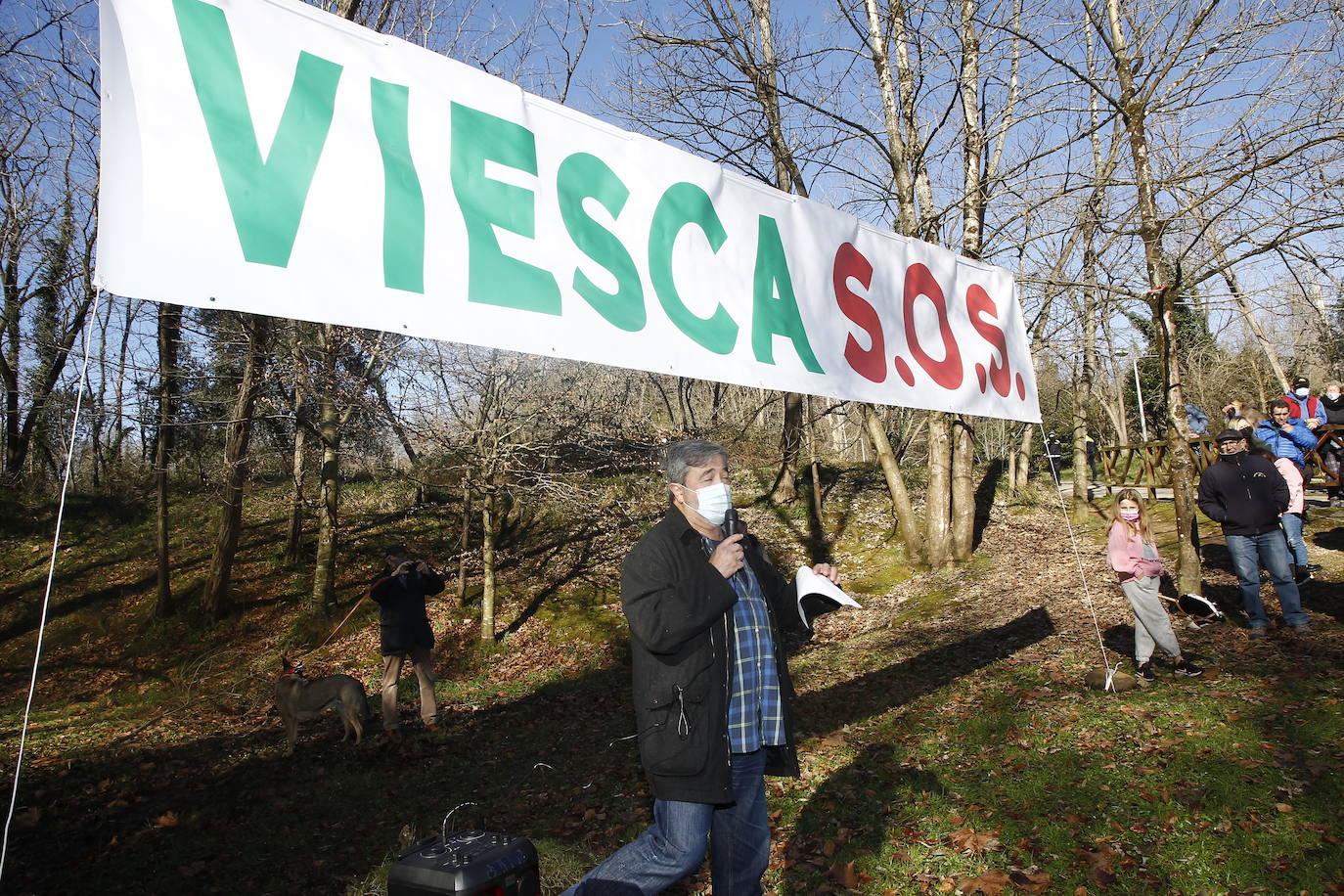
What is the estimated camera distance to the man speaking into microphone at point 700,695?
121 inches

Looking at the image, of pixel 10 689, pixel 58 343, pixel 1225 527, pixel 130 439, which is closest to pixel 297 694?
pixel 10 689

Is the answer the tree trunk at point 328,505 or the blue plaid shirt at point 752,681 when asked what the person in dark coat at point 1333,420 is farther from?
the tree trunk at point 328,505

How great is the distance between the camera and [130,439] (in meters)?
27.9

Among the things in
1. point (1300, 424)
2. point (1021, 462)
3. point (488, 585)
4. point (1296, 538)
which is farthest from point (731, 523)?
point (1021, 462)

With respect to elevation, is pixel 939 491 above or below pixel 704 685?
above

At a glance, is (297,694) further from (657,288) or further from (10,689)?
(10,689)

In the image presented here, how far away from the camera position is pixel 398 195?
9.92 feet

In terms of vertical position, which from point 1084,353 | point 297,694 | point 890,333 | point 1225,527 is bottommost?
point 297,694

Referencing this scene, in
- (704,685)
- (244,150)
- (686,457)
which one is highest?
(244,150)

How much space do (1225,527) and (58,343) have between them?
2004 centimetres

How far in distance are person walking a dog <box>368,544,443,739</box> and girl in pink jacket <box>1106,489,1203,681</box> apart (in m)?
6.90

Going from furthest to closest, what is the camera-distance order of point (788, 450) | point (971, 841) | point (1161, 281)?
1. point (788, 450)
2. point (1161, 281)
3. point (971, 841)

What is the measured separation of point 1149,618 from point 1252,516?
1674 millimetres

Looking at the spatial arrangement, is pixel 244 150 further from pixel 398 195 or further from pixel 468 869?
pixel 468 869
